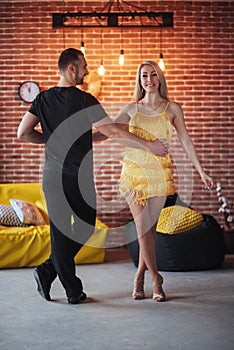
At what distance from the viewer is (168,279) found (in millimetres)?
5656

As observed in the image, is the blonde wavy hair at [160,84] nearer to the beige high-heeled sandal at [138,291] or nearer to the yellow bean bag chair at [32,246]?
the beige high-heeled sandal at [138,291]

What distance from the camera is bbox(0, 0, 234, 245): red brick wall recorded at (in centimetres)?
761

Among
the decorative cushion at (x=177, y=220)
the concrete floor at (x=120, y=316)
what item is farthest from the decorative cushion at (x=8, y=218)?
the decorative cushion at (x=177, y=220)

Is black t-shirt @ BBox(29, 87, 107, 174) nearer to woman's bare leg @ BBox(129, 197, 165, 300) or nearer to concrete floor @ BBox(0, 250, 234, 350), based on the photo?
woman's bare leg @ BBox(129, 197, 165, 300)

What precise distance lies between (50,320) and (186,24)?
4.33 metres

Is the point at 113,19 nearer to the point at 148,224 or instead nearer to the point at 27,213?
the point at 27,213

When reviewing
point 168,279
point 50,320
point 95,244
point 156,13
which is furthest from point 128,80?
point 50,320

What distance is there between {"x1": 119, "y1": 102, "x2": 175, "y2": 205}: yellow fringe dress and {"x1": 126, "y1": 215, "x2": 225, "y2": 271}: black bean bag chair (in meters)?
1.31

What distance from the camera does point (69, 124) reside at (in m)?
4.52

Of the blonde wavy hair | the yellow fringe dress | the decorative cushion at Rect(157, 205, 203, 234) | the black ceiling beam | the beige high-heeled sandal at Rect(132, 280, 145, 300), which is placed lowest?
the beige high-heeled sandal at Rect(132, 280, 145, 300)

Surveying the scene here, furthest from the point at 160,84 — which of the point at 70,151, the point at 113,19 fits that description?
the point at 113,19

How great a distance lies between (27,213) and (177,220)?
1418 millimetres

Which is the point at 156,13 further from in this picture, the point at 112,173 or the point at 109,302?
the point at 109,302

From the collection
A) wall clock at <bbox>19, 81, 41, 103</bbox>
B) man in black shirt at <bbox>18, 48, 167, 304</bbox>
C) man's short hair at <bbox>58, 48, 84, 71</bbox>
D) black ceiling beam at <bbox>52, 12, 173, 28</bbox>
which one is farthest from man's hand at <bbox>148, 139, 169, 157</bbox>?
wall clock at <bbox>19, 81, 41, 103</bbox>
